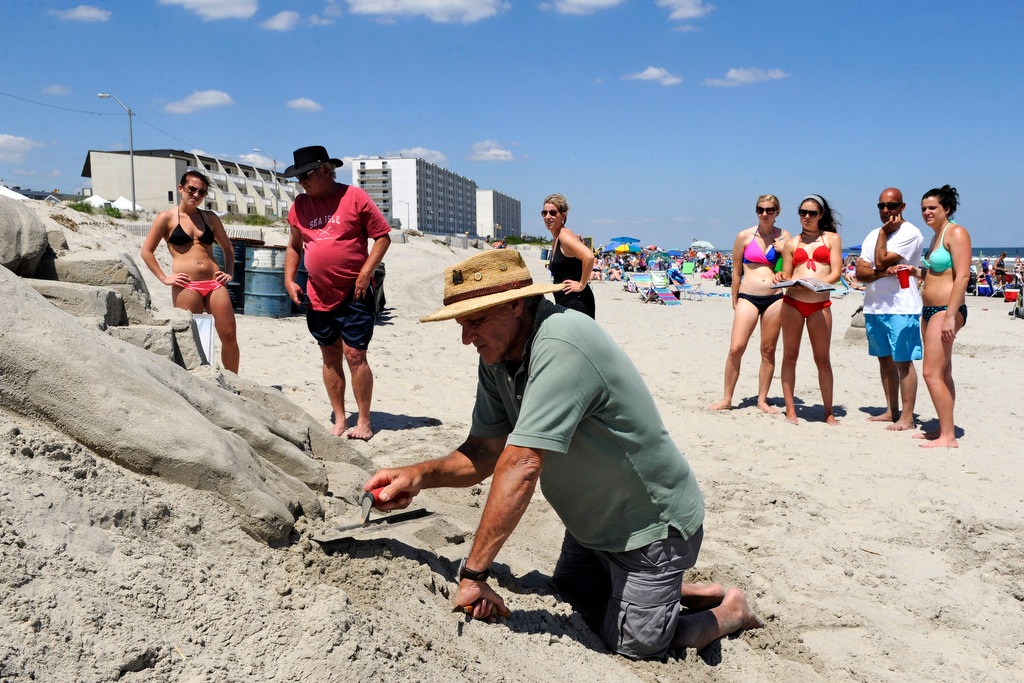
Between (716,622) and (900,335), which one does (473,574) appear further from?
(900,335)

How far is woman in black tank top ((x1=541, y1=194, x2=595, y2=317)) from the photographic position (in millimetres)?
6062

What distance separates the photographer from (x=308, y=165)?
487cm

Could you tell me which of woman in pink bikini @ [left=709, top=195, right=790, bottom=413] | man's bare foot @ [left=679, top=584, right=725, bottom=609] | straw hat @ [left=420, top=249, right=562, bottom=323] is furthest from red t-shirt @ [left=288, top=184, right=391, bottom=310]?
woman in pink bikini @ [left=709, top=195, right=790, bottom=413]

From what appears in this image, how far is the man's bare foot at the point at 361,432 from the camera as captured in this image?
508 cm

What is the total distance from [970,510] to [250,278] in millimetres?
9656

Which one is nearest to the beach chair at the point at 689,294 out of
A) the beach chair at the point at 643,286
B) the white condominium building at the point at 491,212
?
the beach chair at the point at 643,286

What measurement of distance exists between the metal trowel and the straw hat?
0.67 meters

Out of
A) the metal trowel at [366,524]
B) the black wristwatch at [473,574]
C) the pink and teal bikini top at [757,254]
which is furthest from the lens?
the pink and teal bikini top at [757,254]

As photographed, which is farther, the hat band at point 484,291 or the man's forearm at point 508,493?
the hat band at point 484,291

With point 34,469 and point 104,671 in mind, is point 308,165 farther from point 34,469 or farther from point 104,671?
point 104,671

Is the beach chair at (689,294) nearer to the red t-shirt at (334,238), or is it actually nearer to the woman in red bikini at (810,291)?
the woman in red bikini at (810,291)

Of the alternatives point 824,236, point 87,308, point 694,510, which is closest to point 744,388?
point 824,236

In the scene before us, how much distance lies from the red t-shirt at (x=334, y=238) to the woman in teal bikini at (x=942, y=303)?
163 inches

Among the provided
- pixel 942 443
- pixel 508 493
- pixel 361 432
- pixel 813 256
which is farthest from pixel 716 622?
pixel 813 256
